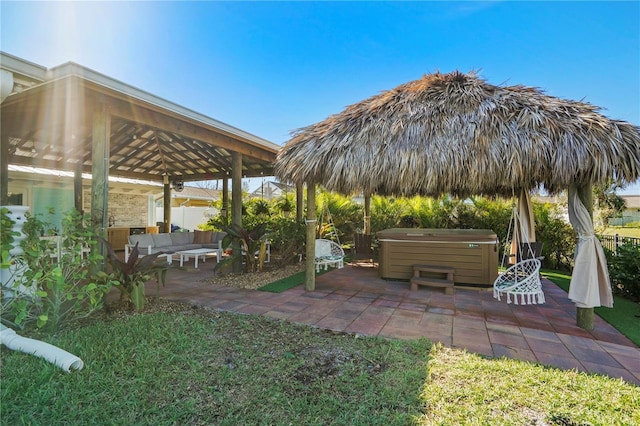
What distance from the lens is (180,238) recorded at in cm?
916

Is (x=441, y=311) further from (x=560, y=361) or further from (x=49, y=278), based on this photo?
(x=49, y=278)

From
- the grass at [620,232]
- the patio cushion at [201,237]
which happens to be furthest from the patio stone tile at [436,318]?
the patio cushion at [201,237]

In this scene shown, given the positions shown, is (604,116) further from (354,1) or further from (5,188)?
(5,188)

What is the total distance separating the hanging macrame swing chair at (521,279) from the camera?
463 cm

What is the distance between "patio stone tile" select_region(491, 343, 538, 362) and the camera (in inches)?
122

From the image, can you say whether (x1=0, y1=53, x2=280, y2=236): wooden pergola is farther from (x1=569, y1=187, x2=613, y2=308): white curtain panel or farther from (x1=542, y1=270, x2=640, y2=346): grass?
(x1=542, y1=270, x2=640, y2=346): grass

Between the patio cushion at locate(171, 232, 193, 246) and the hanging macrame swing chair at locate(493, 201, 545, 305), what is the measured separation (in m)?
8.18

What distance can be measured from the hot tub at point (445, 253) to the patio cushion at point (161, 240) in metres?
6.04

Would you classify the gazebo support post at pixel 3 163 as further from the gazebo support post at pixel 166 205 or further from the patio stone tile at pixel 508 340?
the patio stone tile at pixel 508 340

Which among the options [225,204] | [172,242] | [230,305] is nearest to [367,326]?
[230,305]

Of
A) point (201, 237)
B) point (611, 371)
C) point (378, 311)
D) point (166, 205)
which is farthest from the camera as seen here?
point (166, 205)

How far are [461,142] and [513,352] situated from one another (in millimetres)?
2923

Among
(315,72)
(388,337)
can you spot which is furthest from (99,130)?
(315,72)

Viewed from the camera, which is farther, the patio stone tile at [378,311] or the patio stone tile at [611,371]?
the patio stone tile at [378,311]
